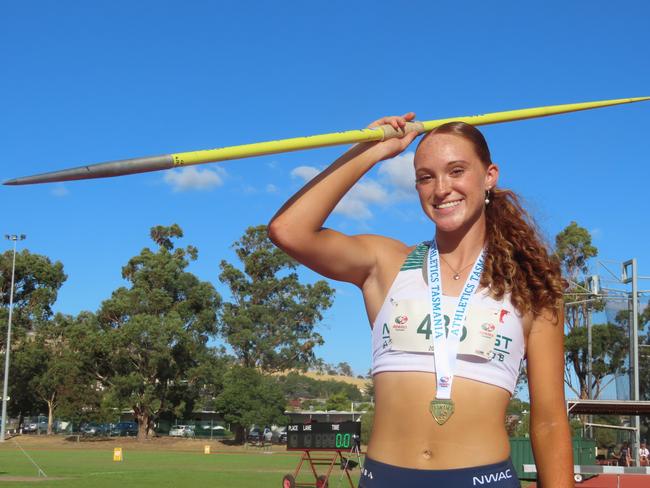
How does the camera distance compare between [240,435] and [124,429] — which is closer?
[240,435]

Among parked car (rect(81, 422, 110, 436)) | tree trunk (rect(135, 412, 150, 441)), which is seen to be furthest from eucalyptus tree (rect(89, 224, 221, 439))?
parked car (rect(81, 422, 110, 436))

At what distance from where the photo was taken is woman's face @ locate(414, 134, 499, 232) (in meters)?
2.39

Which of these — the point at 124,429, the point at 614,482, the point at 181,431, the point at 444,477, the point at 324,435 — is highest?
the point at 444,477

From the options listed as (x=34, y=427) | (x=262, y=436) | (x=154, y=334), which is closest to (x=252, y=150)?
(x=154, y=334)

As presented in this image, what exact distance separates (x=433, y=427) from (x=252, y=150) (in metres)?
0.86

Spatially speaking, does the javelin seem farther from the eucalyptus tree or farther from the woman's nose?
the eucalyptus tree

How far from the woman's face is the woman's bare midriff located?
49 cm

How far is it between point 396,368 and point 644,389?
3899 cm

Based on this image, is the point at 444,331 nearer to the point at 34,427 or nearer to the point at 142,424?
the point at 142,424

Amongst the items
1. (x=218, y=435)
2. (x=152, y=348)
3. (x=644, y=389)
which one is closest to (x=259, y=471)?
(x=644, y=389)

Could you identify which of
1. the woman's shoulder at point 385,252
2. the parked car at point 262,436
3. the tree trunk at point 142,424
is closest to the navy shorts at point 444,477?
the woman's shoulder at point 385,252

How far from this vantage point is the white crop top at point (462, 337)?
2.20 meters

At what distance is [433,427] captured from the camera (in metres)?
2.15

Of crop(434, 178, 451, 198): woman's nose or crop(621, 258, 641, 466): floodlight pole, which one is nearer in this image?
crop(434, 178, 451, 198): woman's nose
